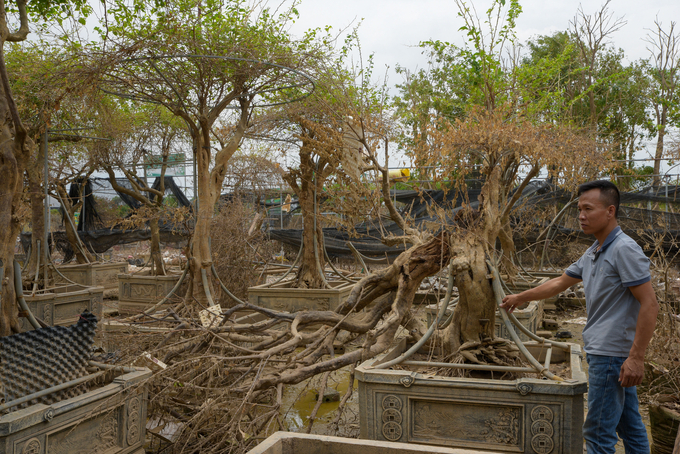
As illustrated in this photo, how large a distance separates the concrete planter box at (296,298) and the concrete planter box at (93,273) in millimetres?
5155

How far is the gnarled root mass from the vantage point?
3.73 metres

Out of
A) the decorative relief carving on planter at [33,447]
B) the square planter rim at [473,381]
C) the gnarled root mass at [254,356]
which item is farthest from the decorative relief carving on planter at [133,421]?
the square planter rim at [473,381]

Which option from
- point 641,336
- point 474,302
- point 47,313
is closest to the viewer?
point 641,336

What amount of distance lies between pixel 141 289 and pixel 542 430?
27.0ft

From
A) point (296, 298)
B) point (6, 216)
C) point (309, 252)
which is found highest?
point (6, 216)

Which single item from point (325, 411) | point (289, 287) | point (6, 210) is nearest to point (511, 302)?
point (325, 411)

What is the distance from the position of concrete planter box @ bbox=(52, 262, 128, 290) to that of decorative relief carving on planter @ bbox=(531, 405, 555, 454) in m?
10.2

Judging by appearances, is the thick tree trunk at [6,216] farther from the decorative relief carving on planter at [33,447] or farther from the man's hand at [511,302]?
the man's hand at [511,302]

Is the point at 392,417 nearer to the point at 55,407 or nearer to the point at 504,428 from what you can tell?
the point at 504,428

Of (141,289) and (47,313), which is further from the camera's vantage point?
(141,289)

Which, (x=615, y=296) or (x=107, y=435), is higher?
(x=615, y=296)

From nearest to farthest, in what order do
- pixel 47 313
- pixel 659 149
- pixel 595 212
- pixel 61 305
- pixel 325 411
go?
pixel 595 212
pixel 325 411
pixel 47 313
pixel 61 305
pixel 659 149

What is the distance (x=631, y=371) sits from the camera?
2.48 metres

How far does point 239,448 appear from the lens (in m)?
3.53
